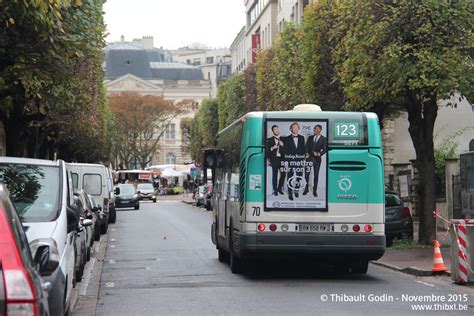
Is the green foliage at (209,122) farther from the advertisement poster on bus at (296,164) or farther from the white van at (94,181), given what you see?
the advertisement poster on bus at (296,164)

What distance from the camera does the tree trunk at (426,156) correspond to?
75.7ft

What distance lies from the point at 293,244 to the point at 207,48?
179 meters

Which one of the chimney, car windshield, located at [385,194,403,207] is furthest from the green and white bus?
the chimney

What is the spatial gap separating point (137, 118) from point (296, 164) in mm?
78551

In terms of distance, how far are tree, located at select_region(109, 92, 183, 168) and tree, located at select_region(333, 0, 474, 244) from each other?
71198 millimetres

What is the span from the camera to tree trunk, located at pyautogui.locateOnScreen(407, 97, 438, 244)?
23.1 m

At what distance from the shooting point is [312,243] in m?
15.4

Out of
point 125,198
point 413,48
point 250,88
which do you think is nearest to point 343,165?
point 413,48

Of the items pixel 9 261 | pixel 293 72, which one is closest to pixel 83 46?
pixel 9 261

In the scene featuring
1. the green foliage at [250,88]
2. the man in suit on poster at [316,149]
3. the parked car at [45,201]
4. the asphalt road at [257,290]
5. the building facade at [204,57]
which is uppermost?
the building facade at [204,57]

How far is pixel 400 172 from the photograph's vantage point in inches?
1266

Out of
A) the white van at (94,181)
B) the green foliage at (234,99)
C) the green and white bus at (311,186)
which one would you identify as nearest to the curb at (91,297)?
the green and white bus at (311,186)

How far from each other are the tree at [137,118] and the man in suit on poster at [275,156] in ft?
254

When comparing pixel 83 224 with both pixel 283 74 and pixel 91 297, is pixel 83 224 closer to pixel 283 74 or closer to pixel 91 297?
pixel 91 297
